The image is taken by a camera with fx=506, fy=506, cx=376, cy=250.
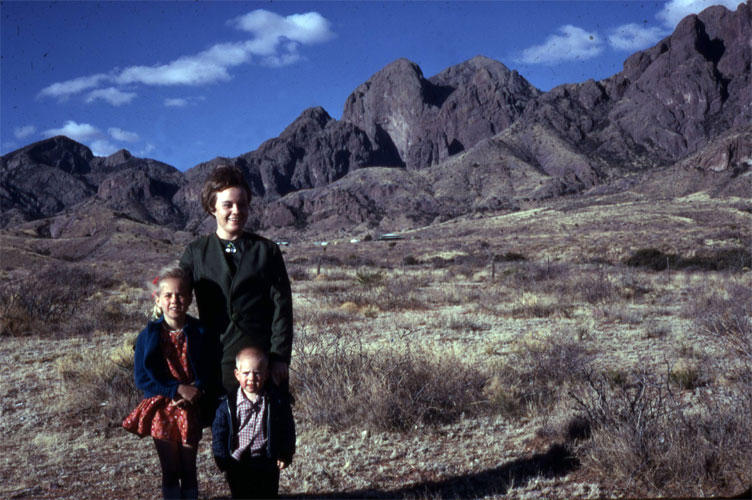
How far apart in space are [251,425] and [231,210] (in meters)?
1.14

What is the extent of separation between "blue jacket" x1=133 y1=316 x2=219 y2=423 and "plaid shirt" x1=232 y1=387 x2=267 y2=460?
253mm

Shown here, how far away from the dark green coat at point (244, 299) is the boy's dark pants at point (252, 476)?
402mm

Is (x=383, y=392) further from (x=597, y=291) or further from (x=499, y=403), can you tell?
(x=597, y=291)

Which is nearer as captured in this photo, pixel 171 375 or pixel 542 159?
pixel 171 375

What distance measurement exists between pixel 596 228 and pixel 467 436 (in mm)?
47844

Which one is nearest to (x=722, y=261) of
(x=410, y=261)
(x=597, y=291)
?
(x=597, y=291)

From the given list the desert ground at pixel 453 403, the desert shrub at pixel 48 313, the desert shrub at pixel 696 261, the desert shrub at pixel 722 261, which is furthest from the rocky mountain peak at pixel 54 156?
the desert ground at pixel 453 403

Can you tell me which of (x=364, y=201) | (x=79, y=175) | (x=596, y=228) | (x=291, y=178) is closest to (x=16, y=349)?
(x=596, y=228)

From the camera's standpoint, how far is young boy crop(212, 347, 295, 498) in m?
2.59

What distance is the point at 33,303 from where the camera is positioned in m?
10.4

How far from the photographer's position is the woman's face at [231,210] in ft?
9.00

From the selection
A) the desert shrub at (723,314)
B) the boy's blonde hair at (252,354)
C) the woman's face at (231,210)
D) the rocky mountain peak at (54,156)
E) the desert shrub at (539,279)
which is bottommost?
the desert shrub at (723,314)

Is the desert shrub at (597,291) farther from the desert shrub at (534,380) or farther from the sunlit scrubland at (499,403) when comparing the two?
the desert shrub at (534,380)

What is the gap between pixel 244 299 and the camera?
268 cm
